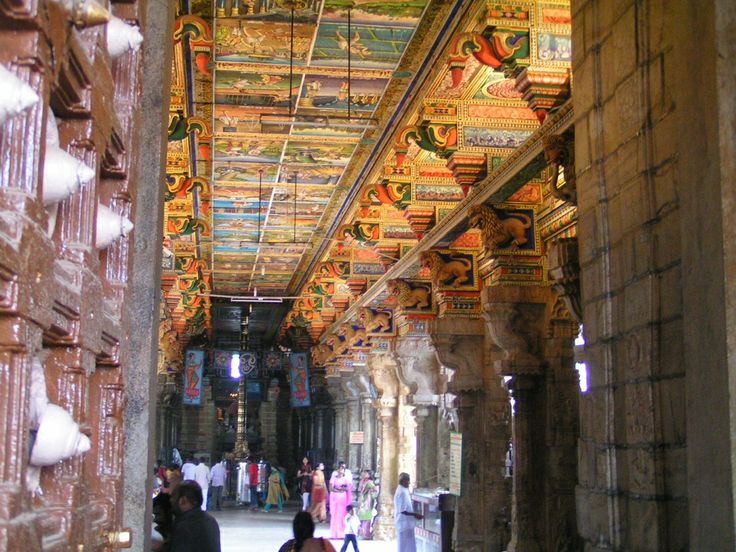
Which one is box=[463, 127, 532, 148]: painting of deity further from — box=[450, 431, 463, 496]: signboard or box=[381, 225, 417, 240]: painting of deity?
box=[381, 225, 417, 240]: painting of deity

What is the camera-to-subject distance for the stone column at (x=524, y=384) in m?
11.7

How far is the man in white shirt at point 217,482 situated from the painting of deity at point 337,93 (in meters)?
17.2

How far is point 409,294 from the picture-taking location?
1639 centimetres

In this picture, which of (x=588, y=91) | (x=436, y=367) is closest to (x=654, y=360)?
(x=588, y=91)

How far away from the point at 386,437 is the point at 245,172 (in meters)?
7.33

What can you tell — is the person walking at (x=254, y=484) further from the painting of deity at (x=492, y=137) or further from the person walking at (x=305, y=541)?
the person walking at (x=305, y=541)

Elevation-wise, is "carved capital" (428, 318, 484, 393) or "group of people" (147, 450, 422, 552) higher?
"carved capital" (428, 318, 484, 393)

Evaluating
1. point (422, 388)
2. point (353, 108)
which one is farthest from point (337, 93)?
point (422, 388)

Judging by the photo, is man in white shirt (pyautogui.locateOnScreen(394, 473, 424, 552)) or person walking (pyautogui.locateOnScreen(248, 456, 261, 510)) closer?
man in white shirt (pyautogui.locateOnScreen(394, 473, 424, 552))

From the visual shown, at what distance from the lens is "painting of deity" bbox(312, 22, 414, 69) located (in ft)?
33.2

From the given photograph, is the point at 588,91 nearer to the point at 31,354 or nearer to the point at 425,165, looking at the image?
the point at 31,354

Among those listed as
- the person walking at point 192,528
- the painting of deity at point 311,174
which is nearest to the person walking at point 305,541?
the person walking at point 192,528

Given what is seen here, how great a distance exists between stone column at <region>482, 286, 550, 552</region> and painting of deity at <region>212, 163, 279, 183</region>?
15.2 ft

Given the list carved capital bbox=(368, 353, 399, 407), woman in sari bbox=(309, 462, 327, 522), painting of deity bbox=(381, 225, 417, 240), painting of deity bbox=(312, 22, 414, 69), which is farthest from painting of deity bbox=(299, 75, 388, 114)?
woman in sari bbox=(309, 462, 327, 522)
